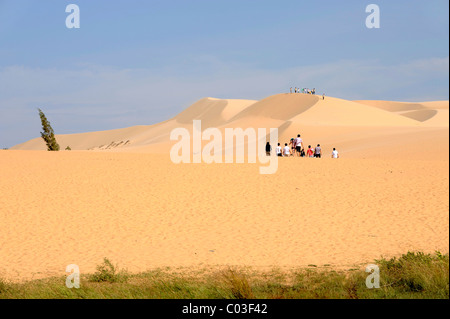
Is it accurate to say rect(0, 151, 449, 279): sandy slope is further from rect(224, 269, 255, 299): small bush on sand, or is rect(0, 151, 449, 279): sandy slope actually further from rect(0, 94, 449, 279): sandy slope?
rect(224, 269, 255, 299): small bush on sand

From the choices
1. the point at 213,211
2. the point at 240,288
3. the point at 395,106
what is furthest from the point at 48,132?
the point at 395,106

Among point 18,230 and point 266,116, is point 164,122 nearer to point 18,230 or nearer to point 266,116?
point 266,116

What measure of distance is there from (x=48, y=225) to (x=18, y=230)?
1009 mm

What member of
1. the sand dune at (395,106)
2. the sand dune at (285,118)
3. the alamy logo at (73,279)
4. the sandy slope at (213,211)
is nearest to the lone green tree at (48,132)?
the sandy slope at (213,211)

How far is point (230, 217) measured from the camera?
19000 mm

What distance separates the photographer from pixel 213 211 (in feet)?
65.5

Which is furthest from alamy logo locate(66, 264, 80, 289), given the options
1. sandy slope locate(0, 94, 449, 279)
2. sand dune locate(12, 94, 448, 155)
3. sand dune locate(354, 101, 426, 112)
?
sand dune locate(354, 101, 426, 112)

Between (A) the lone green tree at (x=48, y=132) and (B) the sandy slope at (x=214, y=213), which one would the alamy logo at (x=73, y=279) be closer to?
(B) the sandy slope at (x=214, y=213)

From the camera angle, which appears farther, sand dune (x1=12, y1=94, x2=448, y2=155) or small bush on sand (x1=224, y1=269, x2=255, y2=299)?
sand dune (x1=12, y1=94, x2=448, y2=155)

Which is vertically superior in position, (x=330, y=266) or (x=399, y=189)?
(x=399, y=189)

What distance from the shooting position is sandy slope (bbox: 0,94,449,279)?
45.2ft

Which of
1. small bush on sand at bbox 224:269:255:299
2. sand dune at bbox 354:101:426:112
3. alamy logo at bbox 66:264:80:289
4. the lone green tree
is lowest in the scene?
alamy logo at bbox 66:264:80:289

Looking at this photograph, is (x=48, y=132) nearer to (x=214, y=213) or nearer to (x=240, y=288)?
(x=214, y=213)
